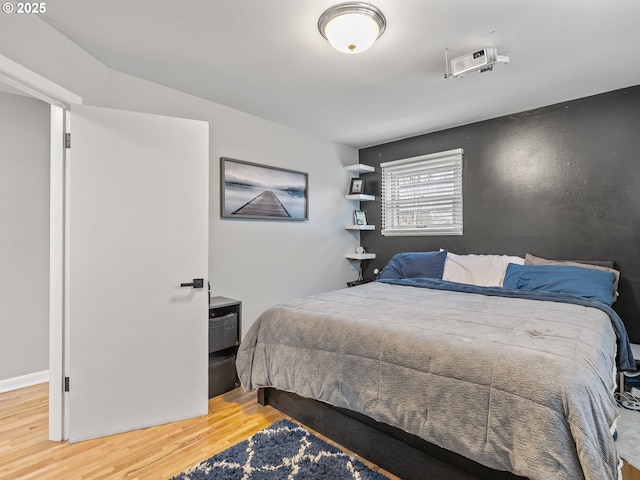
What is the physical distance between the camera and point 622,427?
2.06 m

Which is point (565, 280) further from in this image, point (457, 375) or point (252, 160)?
point (252, 160)

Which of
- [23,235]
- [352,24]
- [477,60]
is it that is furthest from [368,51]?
[23,235]

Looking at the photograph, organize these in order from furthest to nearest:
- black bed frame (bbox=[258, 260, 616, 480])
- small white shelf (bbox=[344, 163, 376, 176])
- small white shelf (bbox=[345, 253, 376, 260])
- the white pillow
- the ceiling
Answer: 1. small white shelf (bbox=[345, 253, 376, 260])
2. small white shelf (bbox=[344, 163, 376, 176])
3. the white pillow
4. the ceiling
5. black bed frame (bbox=[258, 260, 616, 480])

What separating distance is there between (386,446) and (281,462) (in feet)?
1.87

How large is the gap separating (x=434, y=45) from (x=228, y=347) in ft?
8.84

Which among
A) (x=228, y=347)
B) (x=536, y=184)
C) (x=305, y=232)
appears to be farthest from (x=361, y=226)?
(x=228, y=347)

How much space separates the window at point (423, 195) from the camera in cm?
378

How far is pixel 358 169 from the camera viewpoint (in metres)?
4.32

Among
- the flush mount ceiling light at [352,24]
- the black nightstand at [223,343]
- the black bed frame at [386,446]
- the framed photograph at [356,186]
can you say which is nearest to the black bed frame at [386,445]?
the black bed frame at [386,446]

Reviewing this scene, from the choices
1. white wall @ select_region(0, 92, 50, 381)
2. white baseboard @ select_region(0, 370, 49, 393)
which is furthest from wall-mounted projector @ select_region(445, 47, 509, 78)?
white baseboard @ select_region(0, 370, 49, 393)

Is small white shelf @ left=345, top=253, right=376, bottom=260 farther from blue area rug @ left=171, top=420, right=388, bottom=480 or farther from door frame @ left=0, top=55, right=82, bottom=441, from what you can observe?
door frame @ left=0, top=55, right=82, bottom=441

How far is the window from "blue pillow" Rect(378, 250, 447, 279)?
0.48 m

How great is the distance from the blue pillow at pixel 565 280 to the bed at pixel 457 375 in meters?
0.01

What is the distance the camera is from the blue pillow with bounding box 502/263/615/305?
8.08ft
